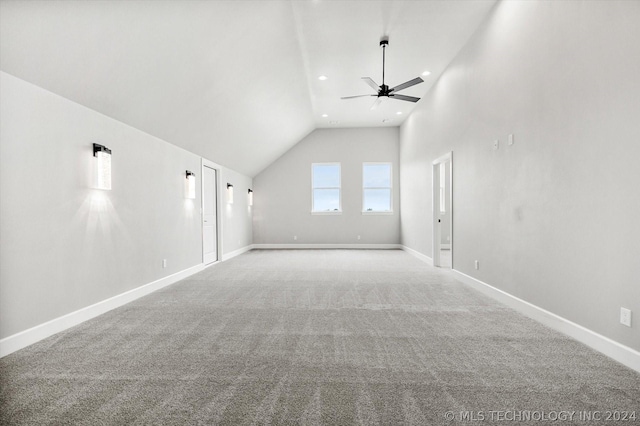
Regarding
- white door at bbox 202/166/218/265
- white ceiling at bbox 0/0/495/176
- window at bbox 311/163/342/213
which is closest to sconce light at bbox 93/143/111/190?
white ceiling at bbox 0/0/495/176

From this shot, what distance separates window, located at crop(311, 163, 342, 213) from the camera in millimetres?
10266

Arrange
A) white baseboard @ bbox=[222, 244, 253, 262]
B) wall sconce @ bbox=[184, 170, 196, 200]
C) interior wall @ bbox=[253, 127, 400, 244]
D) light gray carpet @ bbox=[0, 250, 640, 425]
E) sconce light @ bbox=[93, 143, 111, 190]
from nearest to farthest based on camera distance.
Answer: light gray carpet @ bbox=[0, 250, 640, 425]
sconce light @ bbox=[93, 143, 111, 190]
wall sconce @ bbox=[184, 170, 196, 200]
white baseboard @ bbox=[222, 244, 253, 262]
interior wall @ bbox=[253, 127, 400, 244]

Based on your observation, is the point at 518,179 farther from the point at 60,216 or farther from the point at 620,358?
the point at 60,216

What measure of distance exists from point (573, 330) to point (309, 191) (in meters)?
7.92

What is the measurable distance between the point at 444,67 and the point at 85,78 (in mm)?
5475

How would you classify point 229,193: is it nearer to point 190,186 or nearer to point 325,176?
point 190,186

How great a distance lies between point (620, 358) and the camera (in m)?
2.40

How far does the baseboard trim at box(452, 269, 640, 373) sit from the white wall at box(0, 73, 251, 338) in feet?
15.1

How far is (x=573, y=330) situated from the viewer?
2879 millimetres

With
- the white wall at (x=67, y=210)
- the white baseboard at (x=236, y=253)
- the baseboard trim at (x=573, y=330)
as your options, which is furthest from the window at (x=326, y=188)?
the baseboard trim at (x=573, y=330)

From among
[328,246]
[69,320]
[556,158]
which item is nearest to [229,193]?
[328,246]

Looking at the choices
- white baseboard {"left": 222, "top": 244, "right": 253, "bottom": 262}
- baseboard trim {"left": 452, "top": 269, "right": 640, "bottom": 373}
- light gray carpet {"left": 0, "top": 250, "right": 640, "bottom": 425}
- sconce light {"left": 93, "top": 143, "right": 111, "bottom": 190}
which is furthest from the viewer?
white baseboard {"left": 222, "top": 244, "right": 253, "bottom": 262}

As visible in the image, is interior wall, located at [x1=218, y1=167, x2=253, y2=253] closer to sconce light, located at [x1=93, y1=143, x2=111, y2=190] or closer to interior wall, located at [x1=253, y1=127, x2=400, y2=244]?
interior wall, located at [x1=253, y1=127, x2=400, y2=244]

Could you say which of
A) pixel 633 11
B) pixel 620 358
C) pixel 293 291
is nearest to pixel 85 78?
pixel 293 291
